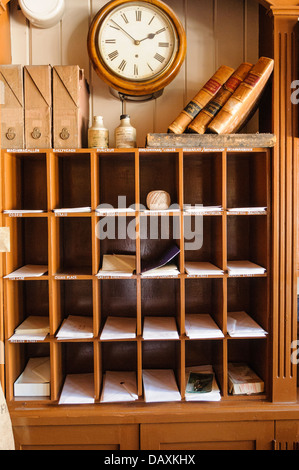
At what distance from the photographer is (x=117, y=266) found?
178 centimetres

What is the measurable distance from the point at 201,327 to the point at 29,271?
3.25 feet

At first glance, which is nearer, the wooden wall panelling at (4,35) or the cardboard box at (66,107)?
the cardboard box at (66,107)

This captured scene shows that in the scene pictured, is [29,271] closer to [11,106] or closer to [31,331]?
[31,331]

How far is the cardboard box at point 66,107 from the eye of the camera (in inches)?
63.8

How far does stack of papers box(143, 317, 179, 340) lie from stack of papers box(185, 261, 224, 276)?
335 millimetres

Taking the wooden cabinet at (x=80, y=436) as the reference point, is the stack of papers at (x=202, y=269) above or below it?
above

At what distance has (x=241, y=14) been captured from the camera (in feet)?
6.37

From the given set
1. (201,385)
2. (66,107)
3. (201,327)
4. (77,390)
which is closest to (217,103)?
(66,107)

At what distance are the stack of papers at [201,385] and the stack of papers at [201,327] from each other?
0.96 feet

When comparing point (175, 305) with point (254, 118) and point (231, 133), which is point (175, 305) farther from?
point (254, 118)

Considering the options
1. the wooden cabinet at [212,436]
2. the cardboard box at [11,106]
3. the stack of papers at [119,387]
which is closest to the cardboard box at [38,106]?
the cardboard box at [11,106]

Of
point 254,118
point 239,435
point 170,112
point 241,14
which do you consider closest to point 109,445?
point 239,435

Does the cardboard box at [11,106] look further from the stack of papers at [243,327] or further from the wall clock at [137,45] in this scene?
the stack of papers at [243,327]

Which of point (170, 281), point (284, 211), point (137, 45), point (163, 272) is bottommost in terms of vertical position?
point (170, 281)
